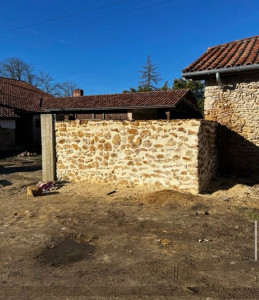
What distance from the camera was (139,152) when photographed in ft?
23.6

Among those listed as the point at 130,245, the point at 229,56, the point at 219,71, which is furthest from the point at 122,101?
the point at 130,245

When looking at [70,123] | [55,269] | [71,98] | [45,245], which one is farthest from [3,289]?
[71,98]

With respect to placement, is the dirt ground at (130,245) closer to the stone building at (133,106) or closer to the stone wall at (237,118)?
the stone wall at (237,118)

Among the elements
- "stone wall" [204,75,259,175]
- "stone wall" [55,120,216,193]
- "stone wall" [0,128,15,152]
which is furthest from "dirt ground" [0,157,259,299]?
"stone wall" [0,128,15,152]

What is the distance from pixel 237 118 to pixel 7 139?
17109 mm

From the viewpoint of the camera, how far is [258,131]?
820 centimetres

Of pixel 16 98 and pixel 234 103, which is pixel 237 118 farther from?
pixel 16 98

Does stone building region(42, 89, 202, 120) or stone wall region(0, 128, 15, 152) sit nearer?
stone building region(42, 89, 202, 120)

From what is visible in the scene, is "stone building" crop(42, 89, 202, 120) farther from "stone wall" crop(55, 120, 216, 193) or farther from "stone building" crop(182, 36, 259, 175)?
"stone wall" crop(55, 120, 216, 193)

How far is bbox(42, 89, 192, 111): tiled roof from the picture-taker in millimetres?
15805

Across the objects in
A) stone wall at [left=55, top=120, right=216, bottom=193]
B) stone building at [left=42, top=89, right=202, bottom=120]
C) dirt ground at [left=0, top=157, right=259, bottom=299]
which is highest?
stone building at [left=42, top=89, right=202, bottom=120]

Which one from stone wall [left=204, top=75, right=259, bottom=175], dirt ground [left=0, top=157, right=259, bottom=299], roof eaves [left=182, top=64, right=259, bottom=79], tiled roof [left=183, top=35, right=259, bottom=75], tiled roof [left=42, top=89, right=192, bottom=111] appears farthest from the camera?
tiled roof [left=42, top=89, right=192, bottom=111]

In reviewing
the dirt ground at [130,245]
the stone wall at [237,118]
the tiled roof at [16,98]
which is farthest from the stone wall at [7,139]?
the stone wall at [237,118]

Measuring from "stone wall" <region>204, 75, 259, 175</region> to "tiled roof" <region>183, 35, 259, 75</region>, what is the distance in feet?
1.77
